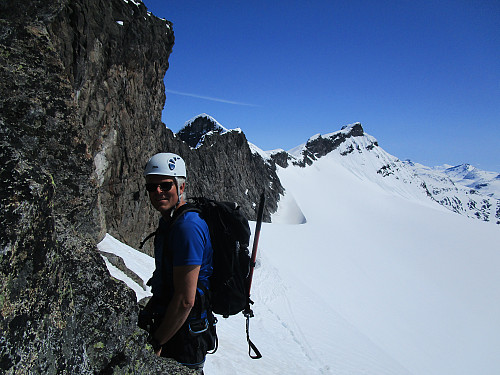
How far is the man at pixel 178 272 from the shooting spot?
2.25 meters

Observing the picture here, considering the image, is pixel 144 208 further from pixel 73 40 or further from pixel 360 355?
pixel 360 355

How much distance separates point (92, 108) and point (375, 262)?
30.2 meters

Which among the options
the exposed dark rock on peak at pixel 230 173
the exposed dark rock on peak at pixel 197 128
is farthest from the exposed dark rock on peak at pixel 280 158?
the exposed dark rock on peak at pixel 197 128

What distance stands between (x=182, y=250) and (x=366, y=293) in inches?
1001

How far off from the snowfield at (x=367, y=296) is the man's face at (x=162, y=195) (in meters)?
5.43

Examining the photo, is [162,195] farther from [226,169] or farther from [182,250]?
[226,169]

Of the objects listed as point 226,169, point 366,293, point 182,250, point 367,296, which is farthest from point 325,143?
point 182,250

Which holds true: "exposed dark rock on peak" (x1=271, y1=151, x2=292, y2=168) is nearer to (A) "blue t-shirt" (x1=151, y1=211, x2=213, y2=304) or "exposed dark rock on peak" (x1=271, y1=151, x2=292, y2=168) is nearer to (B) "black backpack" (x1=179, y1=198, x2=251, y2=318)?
(B) "black backpack" (x1=179, y1=198, x2=251, y2=318)

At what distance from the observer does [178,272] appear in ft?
7.34

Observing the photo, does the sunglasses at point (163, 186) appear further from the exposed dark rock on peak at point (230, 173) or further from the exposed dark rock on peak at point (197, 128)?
the exposed dark rock on peak at point (197, 128)

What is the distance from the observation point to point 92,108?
49.7 ft

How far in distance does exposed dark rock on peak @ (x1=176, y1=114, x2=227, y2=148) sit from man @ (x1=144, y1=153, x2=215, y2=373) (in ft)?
152

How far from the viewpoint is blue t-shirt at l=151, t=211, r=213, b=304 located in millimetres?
2248

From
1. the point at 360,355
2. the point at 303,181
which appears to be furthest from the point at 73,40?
the point at 303,181
